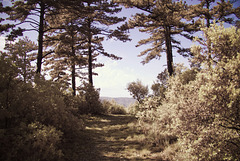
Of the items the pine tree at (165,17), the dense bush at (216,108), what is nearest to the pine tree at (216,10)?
the pine tree at (165,17)

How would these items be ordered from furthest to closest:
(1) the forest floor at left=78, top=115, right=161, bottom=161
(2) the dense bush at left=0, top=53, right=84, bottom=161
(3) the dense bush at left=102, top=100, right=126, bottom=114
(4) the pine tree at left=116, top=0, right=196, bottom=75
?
1. (3) the dense bush at left=102, top=100, right=126, bottom=114
2. (4) the pine tree at left=116, top=0, right=196, bottom=75
3. (1) the forest floor at left=78, top=115, right=161, bottom=161
4. (2) the dense bush at left=0, top=53, right=84, bottom=161

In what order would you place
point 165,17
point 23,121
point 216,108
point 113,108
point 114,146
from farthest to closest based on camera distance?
1. point 113,108
2. point 165,17
3. point 114,146
4. point 23,121
5. point 216,108

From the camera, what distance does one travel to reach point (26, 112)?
14.7ft

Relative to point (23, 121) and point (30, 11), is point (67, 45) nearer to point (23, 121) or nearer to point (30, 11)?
point (30, 11)

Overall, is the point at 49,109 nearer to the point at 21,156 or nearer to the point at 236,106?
the point at 21,156

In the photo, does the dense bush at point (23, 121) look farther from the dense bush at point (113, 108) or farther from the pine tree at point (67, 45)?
the dense bush at point (113, 108)

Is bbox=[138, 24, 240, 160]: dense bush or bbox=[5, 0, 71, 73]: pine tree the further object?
bbox=[5, 0, 71, 73]: pine tree

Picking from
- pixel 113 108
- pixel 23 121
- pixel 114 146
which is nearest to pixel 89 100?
pixel 113 108

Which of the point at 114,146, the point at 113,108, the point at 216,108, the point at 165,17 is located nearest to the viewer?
the point at 216,108

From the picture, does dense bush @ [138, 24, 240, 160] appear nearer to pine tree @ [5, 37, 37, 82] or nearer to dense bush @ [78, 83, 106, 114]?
pine tree @ [5, 37, 37, 82]

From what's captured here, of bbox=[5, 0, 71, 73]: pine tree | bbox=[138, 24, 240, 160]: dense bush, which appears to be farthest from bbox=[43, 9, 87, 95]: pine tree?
bbox=[138, 24, 240, 160]: dense bush

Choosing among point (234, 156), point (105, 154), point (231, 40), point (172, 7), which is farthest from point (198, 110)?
point (172, 7)

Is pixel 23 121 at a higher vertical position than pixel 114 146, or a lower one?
higher

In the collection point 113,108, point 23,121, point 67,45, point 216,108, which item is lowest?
point 113,108
